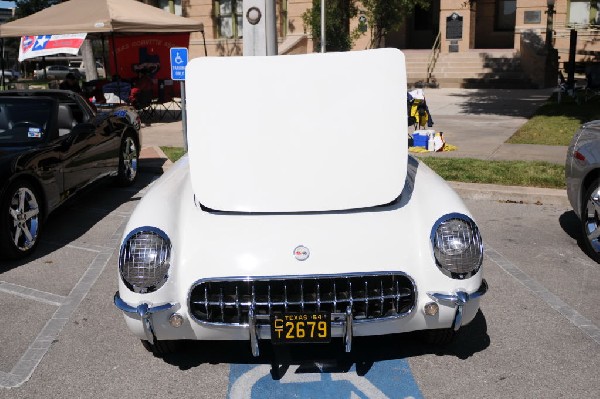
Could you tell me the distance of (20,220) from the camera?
5.80 meters

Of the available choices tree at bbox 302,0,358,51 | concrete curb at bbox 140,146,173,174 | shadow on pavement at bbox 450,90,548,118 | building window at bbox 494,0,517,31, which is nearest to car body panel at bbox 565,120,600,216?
concrete curb at bbox 140,146,173,174

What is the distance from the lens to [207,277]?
11.1 ft

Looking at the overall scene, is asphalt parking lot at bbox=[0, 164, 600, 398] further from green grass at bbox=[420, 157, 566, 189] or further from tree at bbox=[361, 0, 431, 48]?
tree at bbox=[361, 0, 431, 48]

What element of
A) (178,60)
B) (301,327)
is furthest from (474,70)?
(301,327)

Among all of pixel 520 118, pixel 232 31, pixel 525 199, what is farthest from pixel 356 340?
pixel 232 31

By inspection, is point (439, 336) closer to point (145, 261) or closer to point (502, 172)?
point (145, 261)

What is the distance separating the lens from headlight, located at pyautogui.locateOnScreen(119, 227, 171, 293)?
3.43m

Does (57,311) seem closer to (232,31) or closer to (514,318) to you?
(514,318)

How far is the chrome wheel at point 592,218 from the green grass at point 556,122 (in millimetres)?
5416

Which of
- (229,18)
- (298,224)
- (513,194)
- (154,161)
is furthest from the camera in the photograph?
(229,18)

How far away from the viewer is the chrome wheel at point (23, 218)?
572 cm

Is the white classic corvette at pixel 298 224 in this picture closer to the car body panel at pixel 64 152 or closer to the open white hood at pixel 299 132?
the open white hood at pixel 299 132

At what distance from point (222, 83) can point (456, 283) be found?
190cm

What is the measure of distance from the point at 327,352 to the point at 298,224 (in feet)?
2.93
